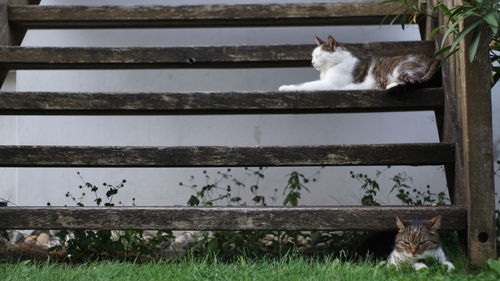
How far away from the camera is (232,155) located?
295 centimetres

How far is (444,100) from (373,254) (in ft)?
2.65

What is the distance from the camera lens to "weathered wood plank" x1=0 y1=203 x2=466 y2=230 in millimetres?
2771

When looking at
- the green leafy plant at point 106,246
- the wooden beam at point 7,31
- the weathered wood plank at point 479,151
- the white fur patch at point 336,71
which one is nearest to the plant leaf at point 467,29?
the weathered wood plank at point 479,151

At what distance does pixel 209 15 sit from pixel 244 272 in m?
1.59

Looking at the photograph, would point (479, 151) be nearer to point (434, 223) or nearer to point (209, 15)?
point (434, 223)

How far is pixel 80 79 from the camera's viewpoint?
15.7 feet

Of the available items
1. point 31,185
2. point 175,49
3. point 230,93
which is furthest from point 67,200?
point 230,93

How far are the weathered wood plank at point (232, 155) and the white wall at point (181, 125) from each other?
1657 mm

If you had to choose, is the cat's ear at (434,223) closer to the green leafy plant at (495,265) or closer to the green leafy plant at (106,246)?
the green leafy plant at (495,265)

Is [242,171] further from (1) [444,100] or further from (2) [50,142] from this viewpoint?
(1) [444,100]

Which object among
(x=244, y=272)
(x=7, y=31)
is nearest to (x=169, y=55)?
(x=7, y=31)

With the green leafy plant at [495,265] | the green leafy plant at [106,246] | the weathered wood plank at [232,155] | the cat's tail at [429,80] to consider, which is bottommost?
the green leafy plant at [106,246]

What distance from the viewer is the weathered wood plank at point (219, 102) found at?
299 centimetres

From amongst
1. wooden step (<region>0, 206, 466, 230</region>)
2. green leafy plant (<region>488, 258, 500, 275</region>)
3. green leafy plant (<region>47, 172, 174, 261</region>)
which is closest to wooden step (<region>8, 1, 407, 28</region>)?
green leafy plant (<region>47, 172, 174, 261</region>)
